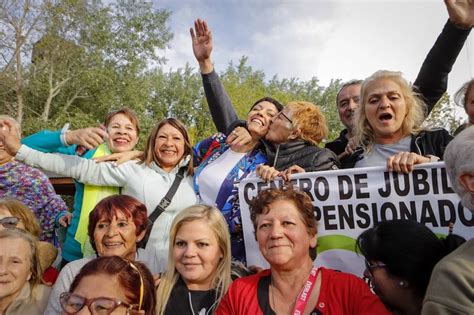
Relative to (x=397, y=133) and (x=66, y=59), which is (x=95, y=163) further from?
(x=66, y=59)

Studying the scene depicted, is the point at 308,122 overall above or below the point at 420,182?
above

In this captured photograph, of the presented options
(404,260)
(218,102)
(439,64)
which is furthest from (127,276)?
(439,64)

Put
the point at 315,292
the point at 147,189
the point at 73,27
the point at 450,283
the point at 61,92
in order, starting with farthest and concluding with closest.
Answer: the point at 61,92 < the point at 73,27 < the point at 147,189 < the point at 315,292 < the point at 450,283

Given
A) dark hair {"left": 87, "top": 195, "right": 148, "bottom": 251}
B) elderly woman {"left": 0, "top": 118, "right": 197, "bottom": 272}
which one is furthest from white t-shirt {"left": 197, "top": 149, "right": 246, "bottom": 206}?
dark hair {"left": 87, "top": 195, "right": 148, "bottom": 251}

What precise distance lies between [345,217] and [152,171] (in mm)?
1809

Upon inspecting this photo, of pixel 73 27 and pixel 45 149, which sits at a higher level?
pixel 73 27

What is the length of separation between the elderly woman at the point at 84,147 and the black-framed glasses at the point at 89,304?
73.6 inches

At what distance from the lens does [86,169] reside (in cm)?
400

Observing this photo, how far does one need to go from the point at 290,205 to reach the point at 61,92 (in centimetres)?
2510

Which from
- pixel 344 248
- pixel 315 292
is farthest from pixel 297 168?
pixel 315 292

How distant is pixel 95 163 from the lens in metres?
4.05

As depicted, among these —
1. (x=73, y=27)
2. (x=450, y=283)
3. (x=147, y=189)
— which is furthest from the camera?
(x=73, y=27)

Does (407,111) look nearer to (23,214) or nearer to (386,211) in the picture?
(386,211)

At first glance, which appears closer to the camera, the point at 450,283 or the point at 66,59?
the point at 450,283
